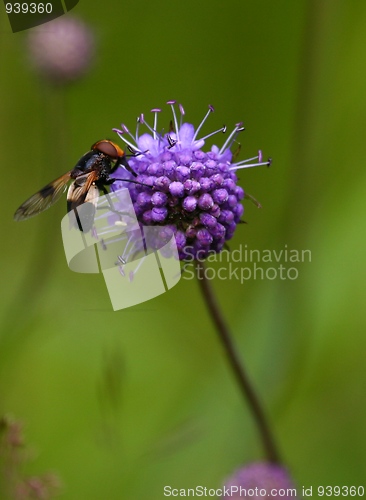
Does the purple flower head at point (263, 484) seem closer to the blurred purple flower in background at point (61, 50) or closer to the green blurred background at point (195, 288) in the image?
the green blurred background at point (195, 288)

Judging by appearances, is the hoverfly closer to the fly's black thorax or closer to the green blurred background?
the fly's black thorax

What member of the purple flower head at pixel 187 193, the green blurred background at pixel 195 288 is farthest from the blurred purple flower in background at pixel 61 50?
the purple flower head at pixel 187 193

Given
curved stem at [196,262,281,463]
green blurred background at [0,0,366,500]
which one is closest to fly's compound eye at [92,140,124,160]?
curved stem at [196,262,281,463]

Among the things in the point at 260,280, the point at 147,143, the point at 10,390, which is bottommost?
the point at 10,390

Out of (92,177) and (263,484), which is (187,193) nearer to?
(92,177)

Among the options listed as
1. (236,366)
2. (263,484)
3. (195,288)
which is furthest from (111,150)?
(195,288)

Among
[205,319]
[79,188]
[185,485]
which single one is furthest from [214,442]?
[79,188]

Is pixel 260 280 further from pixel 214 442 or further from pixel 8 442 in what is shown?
pixel 8 442

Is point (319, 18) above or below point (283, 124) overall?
above

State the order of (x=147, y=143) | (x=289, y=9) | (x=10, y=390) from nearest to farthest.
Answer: (x=147, y=143)
(x=10, y=390)
(x=289, y=9)

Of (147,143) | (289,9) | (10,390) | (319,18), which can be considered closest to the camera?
(147,143)
